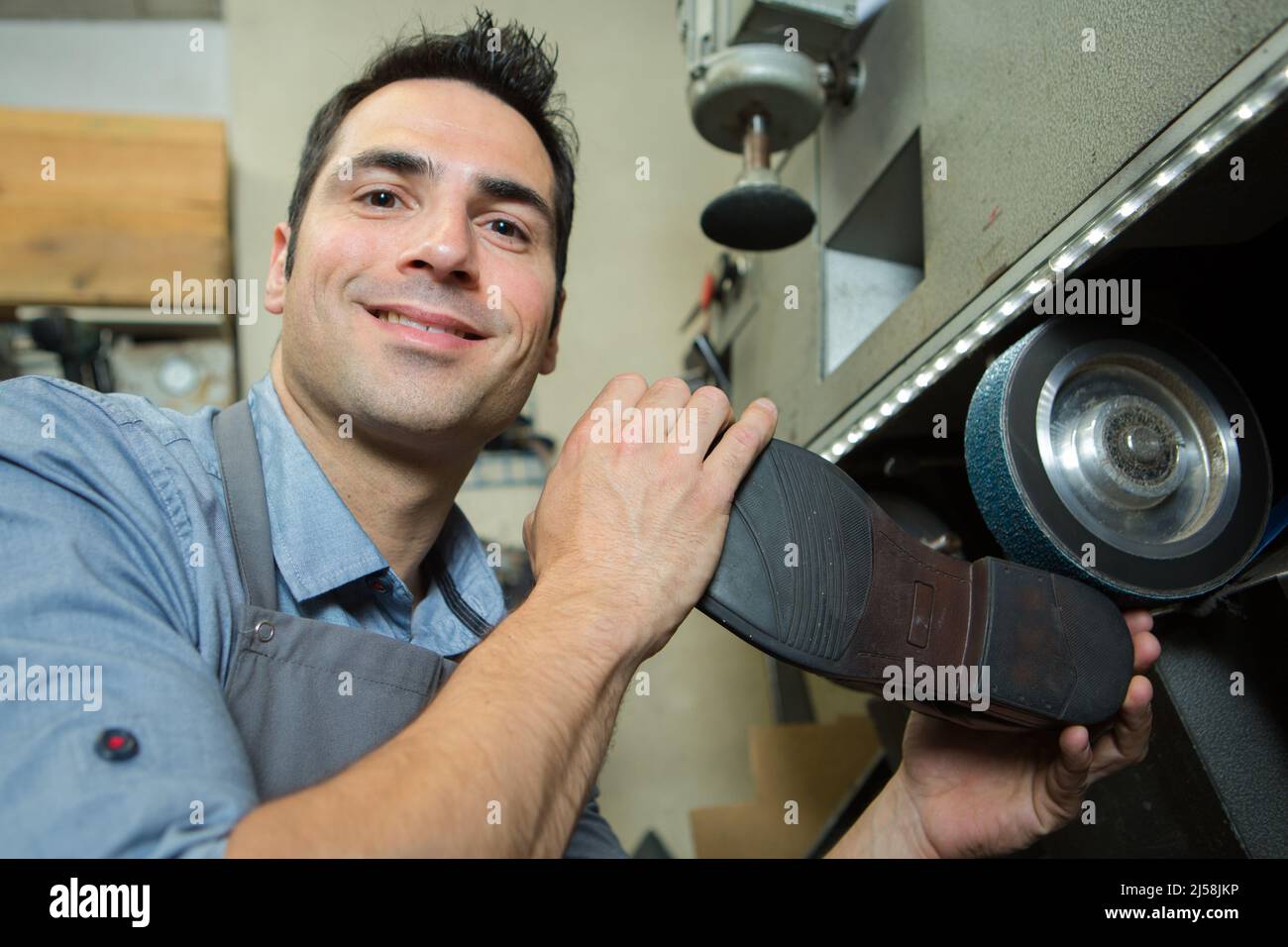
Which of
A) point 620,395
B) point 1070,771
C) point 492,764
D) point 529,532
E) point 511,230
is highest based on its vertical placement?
point 511,230

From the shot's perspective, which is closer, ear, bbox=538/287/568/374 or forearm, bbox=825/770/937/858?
forearm, bbox=825/770/937/858

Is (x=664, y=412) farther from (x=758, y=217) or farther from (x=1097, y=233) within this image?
(x=758, y=217)


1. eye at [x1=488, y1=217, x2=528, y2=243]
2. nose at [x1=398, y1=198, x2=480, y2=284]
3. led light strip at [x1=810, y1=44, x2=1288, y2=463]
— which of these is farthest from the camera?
eye at [x1=488, y1=217, x2=528, y2=243]

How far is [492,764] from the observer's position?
0.55 metres

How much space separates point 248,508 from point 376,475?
0.17 metres

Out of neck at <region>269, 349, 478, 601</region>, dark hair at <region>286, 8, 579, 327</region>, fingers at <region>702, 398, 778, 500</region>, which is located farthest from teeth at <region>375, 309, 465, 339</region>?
fingers at <region>702, 398, 778, 500</region>

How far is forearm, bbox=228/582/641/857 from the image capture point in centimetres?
51

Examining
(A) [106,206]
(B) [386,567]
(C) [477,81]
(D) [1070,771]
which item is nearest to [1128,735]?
(D) [1070,771]

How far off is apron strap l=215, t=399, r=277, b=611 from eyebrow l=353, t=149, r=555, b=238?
316 mm

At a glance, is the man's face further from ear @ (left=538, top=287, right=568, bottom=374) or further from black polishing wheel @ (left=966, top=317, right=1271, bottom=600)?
black polishing wheel @ (left=966, top=317, right=1271, bottom=600)

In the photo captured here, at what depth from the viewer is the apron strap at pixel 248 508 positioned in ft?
2.63

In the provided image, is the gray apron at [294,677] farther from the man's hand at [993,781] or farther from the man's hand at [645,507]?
the man's hand at [993,781]
